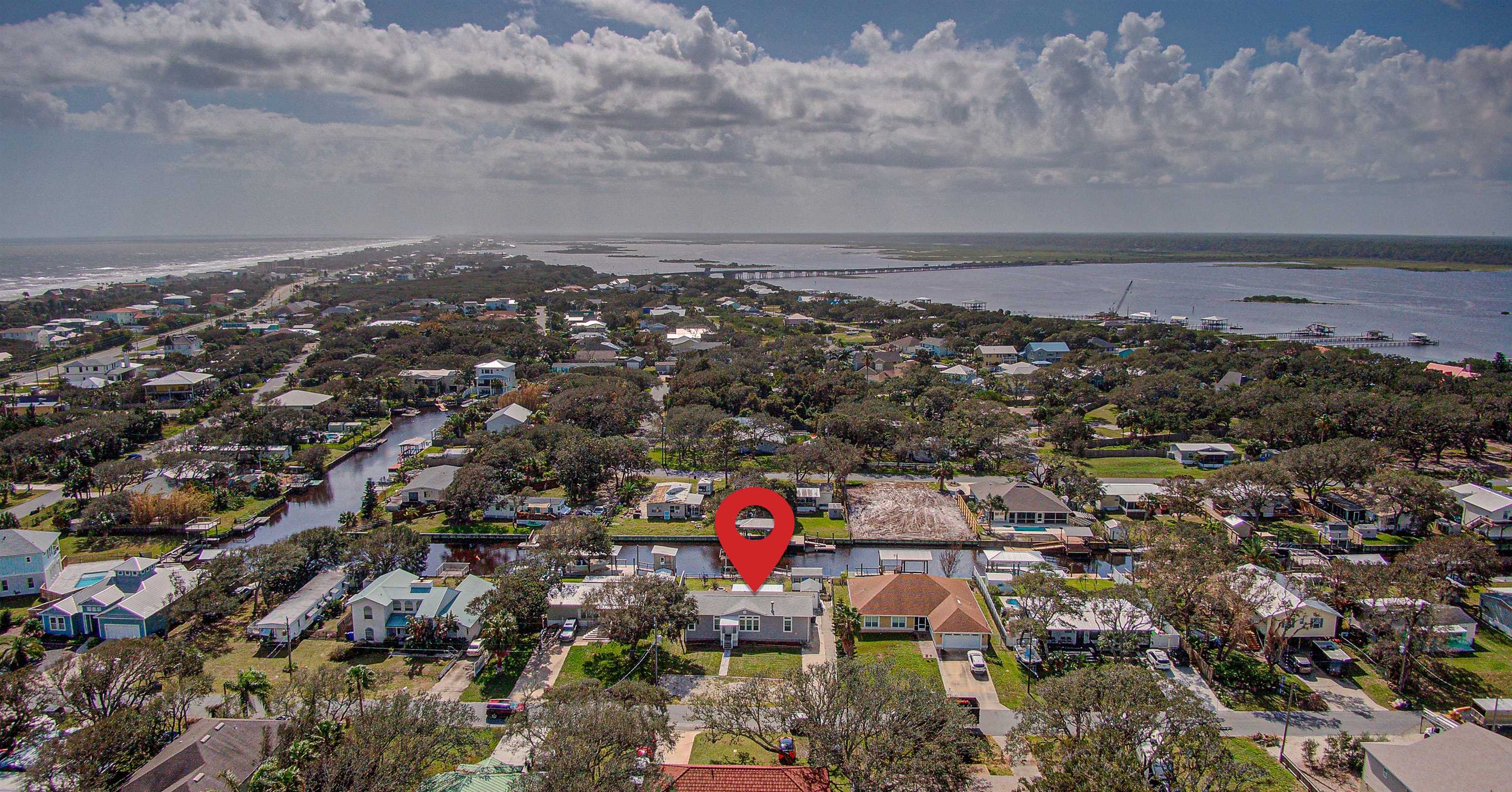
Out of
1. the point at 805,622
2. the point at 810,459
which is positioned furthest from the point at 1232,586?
the point at 810,459

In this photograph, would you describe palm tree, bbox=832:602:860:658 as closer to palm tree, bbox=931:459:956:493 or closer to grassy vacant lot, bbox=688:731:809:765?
grassy vacant lot, bbox=688:731:809:765

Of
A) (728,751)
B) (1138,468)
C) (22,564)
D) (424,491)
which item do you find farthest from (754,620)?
(1138,468)

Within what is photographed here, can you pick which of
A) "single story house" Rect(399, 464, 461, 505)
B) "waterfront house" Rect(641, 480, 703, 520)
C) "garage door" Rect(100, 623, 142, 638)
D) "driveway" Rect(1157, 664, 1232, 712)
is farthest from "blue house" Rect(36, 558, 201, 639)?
"driveway" Rect(1157, 664, 1232, 712)

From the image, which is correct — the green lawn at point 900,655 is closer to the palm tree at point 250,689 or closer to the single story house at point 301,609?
the palm tree at point 250,689

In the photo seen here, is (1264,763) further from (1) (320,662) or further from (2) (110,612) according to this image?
(2) (110,612)

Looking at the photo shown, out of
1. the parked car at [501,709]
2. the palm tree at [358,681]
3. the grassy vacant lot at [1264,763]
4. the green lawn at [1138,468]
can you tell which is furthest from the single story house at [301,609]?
the green lawn at [1138,468]

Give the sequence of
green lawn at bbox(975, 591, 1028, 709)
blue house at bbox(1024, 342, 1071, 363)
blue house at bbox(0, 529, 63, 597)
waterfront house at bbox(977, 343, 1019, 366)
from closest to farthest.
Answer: green lawn at bbox(975, 591, 1028, 709) → blue house at bbox(0, 529, 63, 597) → waterfront house at bbox(977, 343, 1019, 366) → blue house at bbox(1024, 342, 1071, 363)
